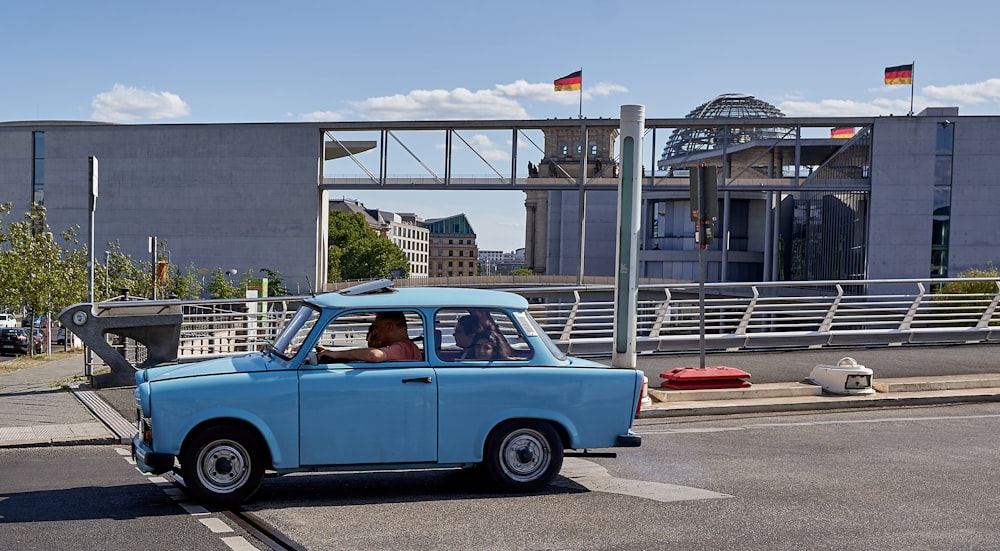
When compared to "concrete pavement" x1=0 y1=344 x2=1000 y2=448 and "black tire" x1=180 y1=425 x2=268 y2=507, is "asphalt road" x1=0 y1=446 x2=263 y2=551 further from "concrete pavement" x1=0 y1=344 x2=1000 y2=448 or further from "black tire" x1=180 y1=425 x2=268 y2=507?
"concrete pavement" x1=0 y1=344 x2=1000 y2=448

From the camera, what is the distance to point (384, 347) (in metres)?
8.73

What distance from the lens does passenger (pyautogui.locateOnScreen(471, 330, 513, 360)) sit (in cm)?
880

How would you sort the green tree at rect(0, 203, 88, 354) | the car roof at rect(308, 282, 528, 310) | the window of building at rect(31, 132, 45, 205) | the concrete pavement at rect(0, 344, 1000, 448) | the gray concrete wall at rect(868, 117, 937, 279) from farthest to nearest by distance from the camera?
the window of building at rect(31, 132, 45, 205), the gray concrete wall at rect(868, 117, 937, 279), the green tree at rect(0, 203, 88, 354), the concrete pavement at rect(0, 344, 1000, 448), the car roof at rect(308, 282, 528, 310)

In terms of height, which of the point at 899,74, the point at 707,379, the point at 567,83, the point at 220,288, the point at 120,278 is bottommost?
the point at 220,288

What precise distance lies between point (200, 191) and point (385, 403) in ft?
226

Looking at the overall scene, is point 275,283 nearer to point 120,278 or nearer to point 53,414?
point 120,278

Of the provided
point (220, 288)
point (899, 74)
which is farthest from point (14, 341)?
point (899, 74)

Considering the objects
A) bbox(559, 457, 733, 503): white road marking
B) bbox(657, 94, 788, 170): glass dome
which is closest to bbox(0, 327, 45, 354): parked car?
bbox(559, 457, 733, 503): white road marking

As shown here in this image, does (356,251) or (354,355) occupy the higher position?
(354,355)

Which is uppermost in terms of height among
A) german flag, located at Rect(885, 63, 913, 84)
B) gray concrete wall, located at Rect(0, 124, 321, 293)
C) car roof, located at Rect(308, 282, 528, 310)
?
german flag, located at Rect(885, 63, 913, 84)

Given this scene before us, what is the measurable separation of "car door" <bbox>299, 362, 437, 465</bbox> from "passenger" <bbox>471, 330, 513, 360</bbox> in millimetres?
433

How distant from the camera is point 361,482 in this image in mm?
9367

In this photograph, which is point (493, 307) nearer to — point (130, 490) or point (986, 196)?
point (130, 490)

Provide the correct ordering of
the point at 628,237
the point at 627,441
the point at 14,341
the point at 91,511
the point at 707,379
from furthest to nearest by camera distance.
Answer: the point at 14,341, the point at 707,379, the point at 628,237, the point at 627,441, the point at 91,511
